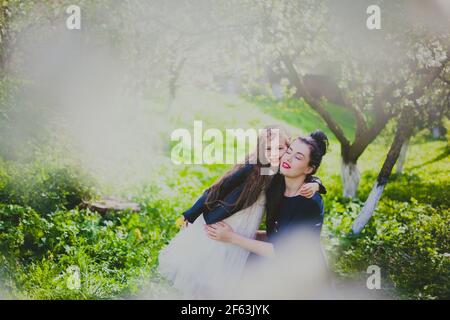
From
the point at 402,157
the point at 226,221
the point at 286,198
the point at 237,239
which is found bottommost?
the point at 237,239

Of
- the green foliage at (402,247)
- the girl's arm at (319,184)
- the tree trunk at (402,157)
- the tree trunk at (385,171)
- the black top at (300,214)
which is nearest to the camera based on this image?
the black top at (300,214)

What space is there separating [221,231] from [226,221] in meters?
0.11

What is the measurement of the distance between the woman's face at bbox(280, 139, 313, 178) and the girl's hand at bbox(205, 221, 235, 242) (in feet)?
2.24

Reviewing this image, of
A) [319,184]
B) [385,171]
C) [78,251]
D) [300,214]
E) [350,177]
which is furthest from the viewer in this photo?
[350,177]

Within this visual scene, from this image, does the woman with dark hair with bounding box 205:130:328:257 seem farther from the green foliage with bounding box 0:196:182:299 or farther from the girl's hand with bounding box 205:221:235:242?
the green foliage with bounding box 0:196:182:299

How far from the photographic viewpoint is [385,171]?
540 centimetres

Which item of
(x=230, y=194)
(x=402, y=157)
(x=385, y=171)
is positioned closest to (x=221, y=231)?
(x=230, y=194)

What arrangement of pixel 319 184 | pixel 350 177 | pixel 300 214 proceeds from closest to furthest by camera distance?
1. pixel 300 214
2. pixel 319 184
3. pixel 350 177

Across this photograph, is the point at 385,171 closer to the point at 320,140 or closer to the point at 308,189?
the point at 320,140

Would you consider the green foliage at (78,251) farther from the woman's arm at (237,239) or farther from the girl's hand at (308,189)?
the girl's hand at (308,189)

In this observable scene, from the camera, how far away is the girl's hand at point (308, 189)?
4.25 m

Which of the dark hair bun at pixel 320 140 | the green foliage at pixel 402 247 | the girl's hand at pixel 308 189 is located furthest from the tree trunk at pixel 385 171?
the girl's hand at pixel 308 189
